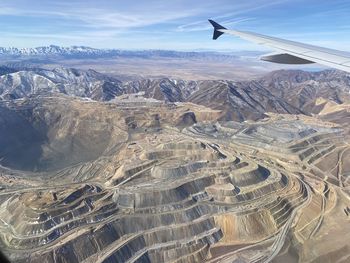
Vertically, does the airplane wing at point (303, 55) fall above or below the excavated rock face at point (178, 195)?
above

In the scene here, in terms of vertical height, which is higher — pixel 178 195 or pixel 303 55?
pixel 303 55

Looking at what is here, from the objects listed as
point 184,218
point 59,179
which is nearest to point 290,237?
point 184,218

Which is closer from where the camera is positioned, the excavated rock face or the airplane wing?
the airplane wing

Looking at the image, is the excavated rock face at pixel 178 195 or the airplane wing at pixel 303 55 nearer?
the airplane wing at pixel 303 55

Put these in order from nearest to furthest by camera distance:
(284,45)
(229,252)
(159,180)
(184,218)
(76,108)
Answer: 1. (284,45)
2. (229,252)
3. (184,218)
4. (159,180)
5. (76,108)

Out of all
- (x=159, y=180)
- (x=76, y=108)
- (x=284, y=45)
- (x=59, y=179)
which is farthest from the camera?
(x=76, y=108)

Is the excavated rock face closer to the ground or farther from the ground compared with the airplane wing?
closer to the ground

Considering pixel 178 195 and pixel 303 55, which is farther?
pixel 178 195

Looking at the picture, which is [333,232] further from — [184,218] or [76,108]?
[76,108]
